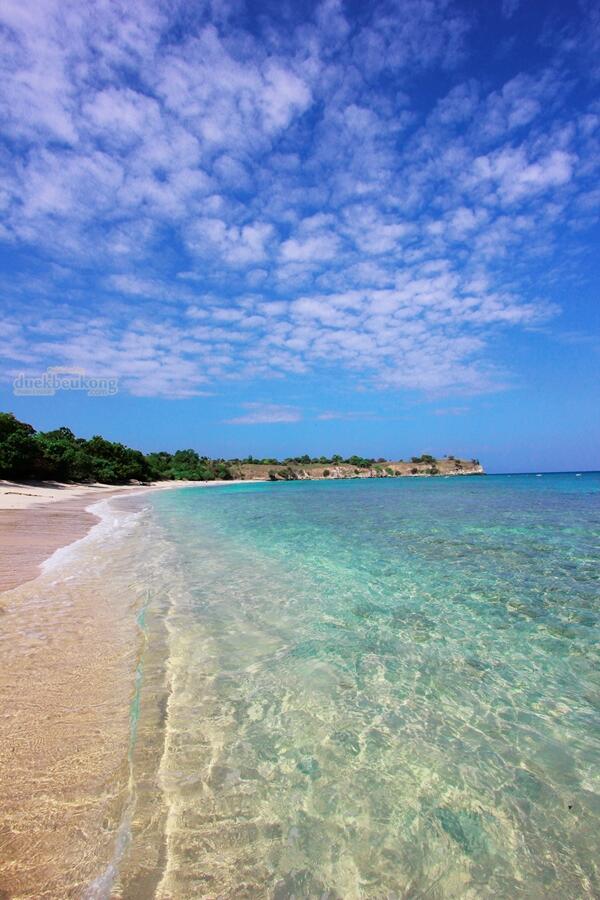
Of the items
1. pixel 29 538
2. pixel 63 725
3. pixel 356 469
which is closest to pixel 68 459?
pixel 29 538

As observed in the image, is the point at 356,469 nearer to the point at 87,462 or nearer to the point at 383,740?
the point at 87,462

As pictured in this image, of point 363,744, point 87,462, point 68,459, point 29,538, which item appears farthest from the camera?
point 87,462

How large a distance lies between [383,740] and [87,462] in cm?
6414

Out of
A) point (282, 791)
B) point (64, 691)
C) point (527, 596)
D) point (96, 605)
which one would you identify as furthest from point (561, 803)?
point (96, 605)

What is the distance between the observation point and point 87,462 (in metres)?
60.3

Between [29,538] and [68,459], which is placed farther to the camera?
[68,459]

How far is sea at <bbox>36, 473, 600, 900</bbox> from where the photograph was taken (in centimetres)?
267

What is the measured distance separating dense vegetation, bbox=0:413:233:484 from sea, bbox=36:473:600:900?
1683 inches

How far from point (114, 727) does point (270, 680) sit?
1.78 metres

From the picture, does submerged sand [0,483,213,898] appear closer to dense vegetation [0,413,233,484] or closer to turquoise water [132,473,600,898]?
turquoise water [132,473,600,898]

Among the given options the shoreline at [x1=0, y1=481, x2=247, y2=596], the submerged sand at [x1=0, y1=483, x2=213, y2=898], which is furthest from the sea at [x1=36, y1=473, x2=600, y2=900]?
the shoreline at [x1=0, y1=481, x2=247, y2=596]

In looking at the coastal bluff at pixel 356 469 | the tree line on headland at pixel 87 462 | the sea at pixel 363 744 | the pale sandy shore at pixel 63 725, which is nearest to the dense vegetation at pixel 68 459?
the tree line on headland at pixel 87 462

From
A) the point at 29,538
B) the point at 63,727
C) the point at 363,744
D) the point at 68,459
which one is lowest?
the point at 363,744

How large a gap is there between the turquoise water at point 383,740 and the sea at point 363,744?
2 cm
